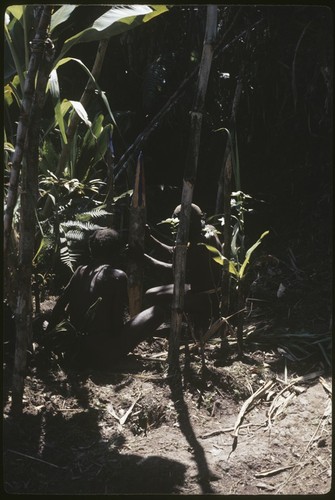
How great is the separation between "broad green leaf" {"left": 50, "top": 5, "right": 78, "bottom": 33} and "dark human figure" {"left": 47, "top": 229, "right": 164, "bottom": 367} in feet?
4.52

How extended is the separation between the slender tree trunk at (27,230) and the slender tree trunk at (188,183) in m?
0.91

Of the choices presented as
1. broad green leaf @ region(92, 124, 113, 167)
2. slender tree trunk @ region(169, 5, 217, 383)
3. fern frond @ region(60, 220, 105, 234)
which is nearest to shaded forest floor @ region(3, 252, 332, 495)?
slender tree trunk @ region(169, 5, 217, 383)

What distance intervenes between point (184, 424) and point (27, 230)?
150 centimetres

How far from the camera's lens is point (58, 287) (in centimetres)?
514

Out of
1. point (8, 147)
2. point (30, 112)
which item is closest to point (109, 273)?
point (8, 147)

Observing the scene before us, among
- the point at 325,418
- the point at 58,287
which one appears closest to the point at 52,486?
the point at 325,418

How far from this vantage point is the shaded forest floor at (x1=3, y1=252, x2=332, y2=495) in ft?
11.0

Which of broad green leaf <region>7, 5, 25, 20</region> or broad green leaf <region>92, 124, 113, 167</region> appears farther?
broad green leaf <region>92, 124, 113, 167</region>

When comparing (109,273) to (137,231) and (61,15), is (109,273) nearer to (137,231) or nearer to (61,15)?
(137,231)

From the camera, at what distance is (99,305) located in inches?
169

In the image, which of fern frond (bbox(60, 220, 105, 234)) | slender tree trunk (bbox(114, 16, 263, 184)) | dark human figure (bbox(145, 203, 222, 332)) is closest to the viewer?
fern frond (bbox(60, 220, 105, 234))

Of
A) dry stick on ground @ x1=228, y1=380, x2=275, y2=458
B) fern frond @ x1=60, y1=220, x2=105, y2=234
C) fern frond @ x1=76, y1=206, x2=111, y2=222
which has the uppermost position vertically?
fern frond @ x1=76, y1=206, x2=111, y2=222

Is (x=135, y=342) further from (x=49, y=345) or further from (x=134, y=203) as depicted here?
(x=134, y=203)

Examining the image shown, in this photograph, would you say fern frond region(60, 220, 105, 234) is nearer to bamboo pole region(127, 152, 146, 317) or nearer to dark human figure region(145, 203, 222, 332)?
bamboo pole region(127, 152, 146, 317)
